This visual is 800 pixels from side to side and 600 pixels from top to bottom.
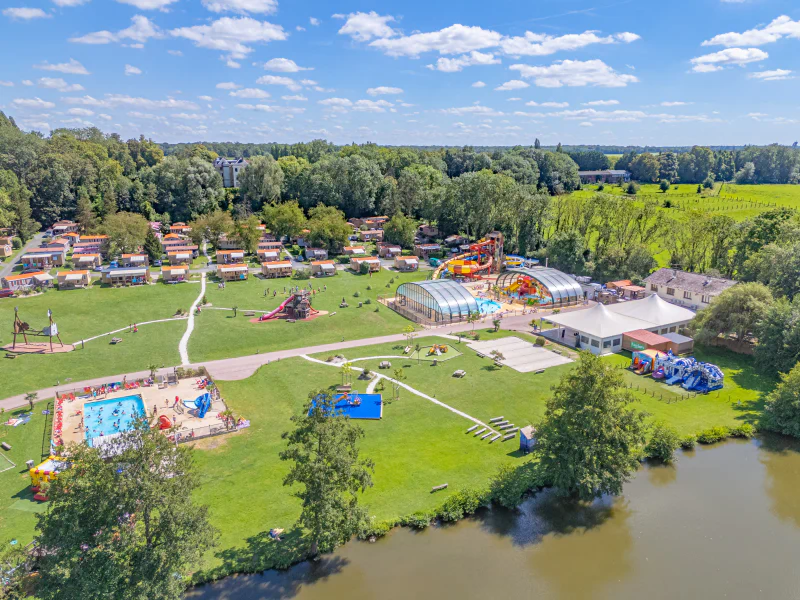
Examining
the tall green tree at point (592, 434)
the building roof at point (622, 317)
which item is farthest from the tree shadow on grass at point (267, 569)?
the building roof at point (622, 317)

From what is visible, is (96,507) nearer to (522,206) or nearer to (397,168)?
(522,206)

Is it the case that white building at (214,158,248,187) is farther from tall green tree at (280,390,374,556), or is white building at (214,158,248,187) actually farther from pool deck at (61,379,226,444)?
tall green tree at (280,390,374,556)

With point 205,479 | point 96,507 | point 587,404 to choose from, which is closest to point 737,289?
point 587,404

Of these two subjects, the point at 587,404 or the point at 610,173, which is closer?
the point at 587,404

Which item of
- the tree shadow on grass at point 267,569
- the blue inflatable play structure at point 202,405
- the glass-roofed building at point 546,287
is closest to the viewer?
the tree shadow on grass at point 267,569

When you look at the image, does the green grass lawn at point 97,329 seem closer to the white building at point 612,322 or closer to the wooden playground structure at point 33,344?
the wooden playground structure at point 33,344

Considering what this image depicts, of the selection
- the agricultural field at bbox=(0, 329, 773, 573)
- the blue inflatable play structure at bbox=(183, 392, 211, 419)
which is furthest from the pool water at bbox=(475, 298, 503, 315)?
the blue inflatable play structure at bbox=(183, 392, 211, 419)
